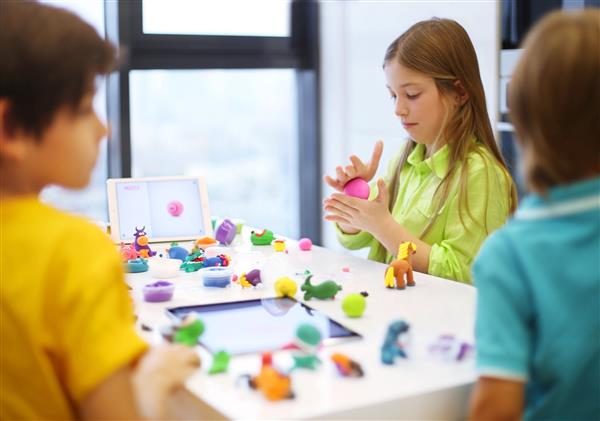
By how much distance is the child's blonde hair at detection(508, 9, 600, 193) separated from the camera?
2.47 feet

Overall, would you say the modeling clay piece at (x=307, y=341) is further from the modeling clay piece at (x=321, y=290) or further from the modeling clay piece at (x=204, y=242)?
the modeling clay piece at (x=204, y=242)

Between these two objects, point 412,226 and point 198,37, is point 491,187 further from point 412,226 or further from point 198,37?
point 198,37

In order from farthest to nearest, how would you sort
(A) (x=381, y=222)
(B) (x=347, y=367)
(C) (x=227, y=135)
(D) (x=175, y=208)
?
(C) (x=227, y=135) < (D) (x=175, y=208) < (A) (x=381, y=222) < (B) (x=347, y=367)

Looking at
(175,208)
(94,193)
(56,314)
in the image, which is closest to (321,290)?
(56,314)

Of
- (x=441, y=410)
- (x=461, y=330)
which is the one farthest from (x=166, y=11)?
(x=441, y=410)

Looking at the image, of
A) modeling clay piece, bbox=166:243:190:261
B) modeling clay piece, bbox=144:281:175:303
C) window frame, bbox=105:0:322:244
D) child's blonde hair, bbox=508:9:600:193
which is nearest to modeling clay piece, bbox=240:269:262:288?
modeling clay piece, bbox=144:281:175:303

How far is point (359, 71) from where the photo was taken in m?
2.82

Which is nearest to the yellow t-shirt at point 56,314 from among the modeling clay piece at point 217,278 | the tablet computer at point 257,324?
the tablet computer at point 257,324

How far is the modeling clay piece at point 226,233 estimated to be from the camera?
1.65 metres

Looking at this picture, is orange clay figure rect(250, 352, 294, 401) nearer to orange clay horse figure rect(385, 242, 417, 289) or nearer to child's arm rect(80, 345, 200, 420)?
child's arm rect(80, 345, 200, 420)

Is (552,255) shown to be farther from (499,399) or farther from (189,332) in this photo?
(189,332)

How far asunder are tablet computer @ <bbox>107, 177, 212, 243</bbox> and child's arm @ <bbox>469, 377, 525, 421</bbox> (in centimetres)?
101

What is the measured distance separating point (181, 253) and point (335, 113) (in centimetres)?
153

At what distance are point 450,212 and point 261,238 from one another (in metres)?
0.38
